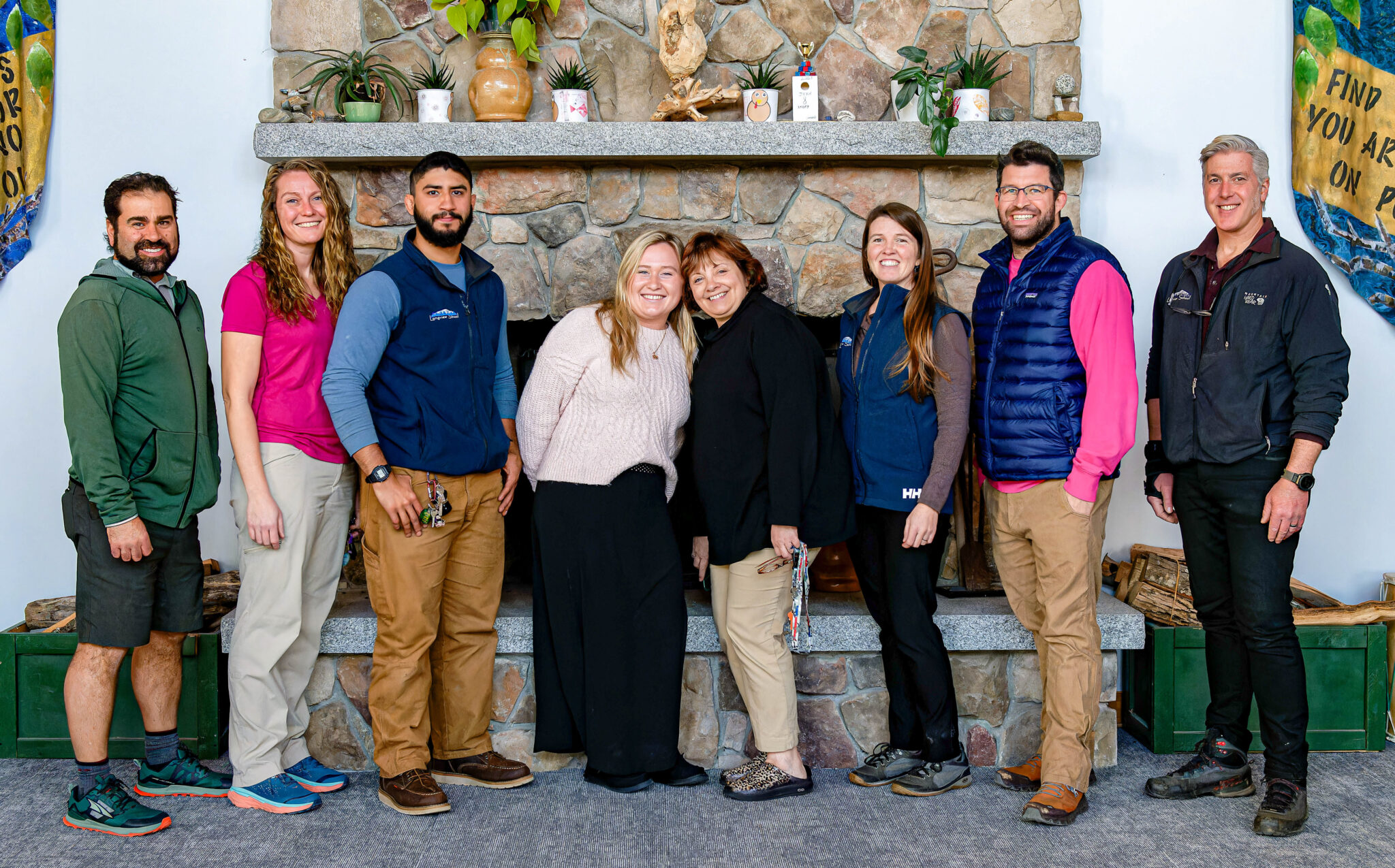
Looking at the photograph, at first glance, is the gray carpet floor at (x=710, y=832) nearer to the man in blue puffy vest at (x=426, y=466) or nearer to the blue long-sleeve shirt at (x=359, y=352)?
the man in blue puffy vest at (x=426, y=466)

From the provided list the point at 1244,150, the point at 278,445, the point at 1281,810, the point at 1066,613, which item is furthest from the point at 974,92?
the point at 278,445

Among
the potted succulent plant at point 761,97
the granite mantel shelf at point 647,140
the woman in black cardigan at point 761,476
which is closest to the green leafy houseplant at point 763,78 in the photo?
the potted succulent plant at point 761,97

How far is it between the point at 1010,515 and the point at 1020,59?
5.08 feet

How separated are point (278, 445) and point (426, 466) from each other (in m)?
0.38

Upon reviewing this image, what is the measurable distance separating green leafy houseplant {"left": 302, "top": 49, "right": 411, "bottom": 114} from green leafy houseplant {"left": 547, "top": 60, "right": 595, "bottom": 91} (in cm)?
45

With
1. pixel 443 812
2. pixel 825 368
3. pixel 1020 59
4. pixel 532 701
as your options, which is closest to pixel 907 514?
pixel 825 368

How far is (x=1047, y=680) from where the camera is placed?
2547 mm

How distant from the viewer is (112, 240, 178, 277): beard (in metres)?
2.43

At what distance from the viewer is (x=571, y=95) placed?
3057mm

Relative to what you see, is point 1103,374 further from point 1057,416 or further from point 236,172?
point 236,172

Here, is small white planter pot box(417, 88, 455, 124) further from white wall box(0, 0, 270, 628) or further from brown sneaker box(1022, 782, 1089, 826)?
brown sneaker box(1022, 782, 1089, 826)

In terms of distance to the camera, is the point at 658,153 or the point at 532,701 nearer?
the point at 532,701

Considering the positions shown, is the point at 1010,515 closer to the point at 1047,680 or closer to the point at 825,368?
the point at 1047,680

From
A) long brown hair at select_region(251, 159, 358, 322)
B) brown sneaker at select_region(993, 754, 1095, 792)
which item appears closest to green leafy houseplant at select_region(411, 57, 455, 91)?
long brown hair at select_region(251, 159, 358, 322)
